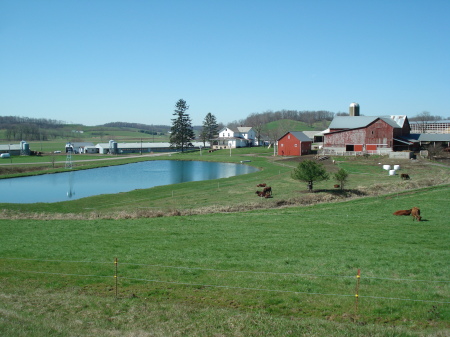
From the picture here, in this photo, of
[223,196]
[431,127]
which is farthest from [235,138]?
[223,196]

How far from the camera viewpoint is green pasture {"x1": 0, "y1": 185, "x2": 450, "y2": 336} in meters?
7.82

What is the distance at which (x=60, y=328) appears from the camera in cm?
751

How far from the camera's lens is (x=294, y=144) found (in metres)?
65.9

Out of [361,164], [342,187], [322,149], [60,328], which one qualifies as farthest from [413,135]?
[60,328]

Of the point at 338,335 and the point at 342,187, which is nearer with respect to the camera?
the point at 338,335

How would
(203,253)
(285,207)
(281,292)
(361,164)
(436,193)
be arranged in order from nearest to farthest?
1. (281,292)
2. (203,253)
3. (285,207)
4. (436,193)
5. (361,164)

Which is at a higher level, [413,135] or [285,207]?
[413,135]

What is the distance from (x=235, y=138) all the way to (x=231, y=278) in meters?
91.2

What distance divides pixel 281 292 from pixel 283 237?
6185mm

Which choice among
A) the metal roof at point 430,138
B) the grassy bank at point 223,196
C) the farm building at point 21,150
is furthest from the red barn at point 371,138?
the farm building at point 21,150

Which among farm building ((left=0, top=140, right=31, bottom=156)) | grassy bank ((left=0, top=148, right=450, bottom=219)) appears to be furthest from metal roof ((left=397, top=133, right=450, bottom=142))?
farm building ((left=0, top=140, right=31, bottom=156))

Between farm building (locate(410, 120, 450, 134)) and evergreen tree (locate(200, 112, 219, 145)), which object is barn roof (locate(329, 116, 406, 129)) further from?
evergreen tree (locate(200, 112, 219, 145))

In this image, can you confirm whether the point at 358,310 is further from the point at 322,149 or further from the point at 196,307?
the point at 322,149

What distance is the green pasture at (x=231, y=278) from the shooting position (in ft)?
25.6
